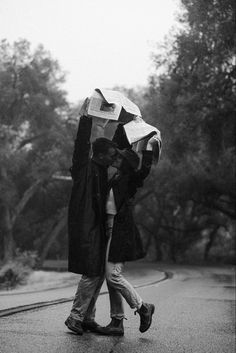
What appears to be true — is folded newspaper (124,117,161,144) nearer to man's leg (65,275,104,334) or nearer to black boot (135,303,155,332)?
man's leg (65,275,104,334)

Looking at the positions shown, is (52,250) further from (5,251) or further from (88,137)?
(88,137)

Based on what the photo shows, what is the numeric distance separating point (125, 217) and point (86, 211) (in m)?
0.36

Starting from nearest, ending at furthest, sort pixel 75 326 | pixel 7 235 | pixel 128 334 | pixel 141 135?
1. pixel 75 326
2. pixel 141 135
3. pixel 128 334
4. pixel 7 235

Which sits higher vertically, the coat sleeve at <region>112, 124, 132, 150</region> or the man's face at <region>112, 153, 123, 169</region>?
the coat sleeve at <region>112, 124, 132, 150</region>

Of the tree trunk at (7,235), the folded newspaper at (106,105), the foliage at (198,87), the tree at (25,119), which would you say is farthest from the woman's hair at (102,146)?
the tree trunk at (7,235)

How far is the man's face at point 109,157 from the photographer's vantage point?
14.2 ft

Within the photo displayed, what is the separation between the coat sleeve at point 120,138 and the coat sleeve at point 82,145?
300mm

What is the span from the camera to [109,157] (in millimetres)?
4348

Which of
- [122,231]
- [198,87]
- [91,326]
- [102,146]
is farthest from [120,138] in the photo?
[198,87]

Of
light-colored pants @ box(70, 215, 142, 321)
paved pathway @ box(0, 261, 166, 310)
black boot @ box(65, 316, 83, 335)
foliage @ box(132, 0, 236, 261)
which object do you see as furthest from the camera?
foliage @ box(132, 0, 236, 261)

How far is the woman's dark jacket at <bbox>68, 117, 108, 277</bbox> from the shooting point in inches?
163

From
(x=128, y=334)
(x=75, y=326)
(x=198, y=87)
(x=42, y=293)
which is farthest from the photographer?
(x=198, y=87)

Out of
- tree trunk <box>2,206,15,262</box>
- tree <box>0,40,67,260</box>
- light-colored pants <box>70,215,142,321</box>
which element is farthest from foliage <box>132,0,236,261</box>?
tree trunk <box>2,206,15,262</box>

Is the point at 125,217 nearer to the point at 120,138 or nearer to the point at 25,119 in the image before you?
the point at 120,138
